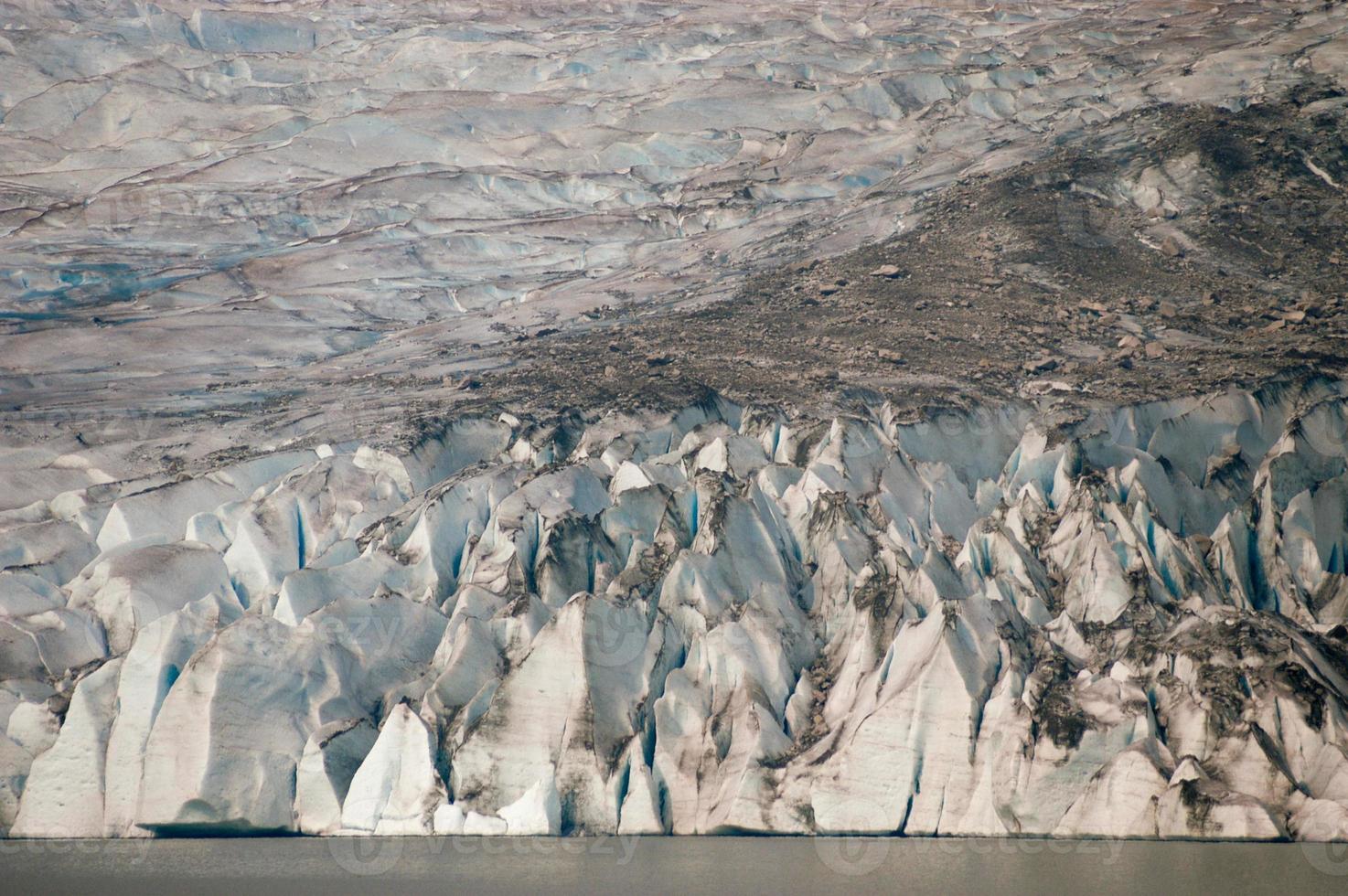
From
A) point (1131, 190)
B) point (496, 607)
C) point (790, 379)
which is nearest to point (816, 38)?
point (1131, 190)

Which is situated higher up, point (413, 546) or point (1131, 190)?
point (1131, 190)

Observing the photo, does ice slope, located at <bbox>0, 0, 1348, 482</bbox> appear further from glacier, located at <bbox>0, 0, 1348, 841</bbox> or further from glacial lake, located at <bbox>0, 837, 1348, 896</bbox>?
glacial lake, located at <bbox>0, 837, 1348, 896</bbox>

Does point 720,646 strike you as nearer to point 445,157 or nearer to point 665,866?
point 665,866

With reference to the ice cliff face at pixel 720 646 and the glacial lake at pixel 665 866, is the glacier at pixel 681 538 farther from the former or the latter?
the glacial lake at pixel 665 866

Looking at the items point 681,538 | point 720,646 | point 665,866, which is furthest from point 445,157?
point 665,866

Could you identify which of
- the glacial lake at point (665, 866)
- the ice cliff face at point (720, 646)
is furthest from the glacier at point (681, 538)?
the glacial lake at point (665, 866)

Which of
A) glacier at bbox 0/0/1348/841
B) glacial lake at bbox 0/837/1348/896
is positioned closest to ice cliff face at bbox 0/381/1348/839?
glacier at bbox 0/0/1348/841

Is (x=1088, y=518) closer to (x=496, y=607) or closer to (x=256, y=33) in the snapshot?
(x=496, y=607)
